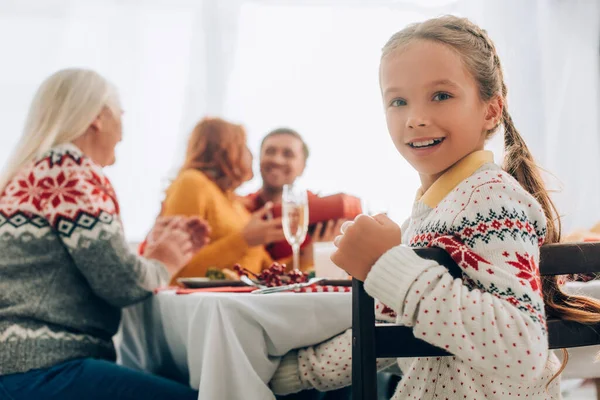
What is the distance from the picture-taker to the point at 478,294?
757mm

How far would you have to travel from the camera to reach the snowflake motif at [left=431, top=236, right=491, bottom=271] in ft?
2.58

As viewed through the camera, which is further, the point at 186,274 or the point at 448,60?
the point at 186,274

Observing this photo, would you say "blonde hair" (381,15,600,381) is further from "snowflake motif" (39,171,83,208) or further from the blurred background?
the blurred background

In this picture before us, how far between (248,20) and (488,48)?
9.84 feet

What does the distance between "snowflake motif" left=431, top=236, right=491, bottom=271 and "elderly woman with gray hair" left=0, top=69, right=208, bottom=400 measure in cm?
73

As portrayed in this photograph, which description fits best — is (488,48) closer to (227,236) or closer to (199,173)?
(227,236)

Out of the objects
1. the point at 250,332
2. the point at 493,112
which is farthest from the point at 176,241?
the point at 493,112

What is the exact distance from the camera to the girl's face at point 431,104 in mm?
911

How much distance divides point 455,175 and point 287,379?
42 cm

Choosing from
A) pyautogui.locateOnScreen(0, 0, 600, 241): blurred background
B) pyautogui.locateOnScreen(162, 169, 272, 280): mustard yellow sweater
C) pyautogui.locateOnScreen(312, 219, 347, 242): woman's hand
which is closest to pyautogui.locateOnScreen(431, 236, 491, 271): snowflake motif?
pyautogui.locateOnScreen(312, 219, 347, 242): woman's hand

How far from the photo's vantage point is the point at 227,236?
8.43 ft

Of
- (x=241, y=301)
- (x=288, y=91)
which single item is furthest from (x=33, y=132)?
(x=288, y=91)

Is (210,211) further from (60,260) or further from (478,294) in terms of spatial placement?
(478,294)

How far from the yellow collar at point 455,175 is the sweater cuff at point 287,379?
35cm
